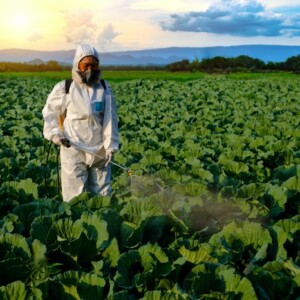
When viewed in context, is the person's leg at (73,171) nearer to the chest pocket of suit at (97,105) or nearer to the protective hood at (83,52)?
the chest pocket of suit at (97,105)

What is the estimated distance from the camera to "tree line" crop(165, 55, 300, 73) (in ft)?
210

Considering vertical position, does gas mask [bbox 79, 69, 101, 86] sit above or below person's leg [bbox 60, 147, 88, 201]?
above

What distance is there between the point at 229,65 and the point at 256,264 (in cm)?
6326

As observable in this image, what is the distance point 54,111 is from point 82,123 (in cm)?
30

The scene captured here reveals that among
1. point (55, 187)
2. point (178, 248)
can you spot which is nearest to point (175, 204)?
point (178, 248)

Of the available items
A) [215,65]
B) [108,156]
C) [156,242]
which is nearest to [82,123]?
[108,156]

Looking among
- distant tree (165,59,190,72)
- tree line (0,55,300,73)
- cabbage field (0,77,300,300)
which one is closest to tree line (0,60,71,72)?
tree line (0,55,300,73)

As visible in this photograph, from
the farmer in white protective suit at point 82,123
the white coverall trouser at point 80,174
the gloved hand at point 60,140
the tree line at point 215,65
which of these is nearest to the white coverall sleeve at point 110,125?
the farmer in white protective suit at point 82,123

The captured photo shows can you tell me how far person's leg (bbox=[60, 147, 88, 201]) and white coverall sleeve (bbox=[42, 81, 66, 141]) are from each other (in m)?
0.33

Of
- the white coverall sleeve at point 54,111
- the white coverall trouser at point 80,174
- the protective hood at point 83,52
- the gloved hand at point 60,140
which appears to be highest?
the protective hood at point 83,52

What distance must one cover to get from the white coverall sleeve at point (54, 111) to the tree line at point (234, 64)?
58.3m

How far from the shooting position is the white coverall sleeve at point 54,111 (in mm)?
5461

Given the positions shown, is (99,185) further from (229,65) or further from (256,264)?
(229,65)

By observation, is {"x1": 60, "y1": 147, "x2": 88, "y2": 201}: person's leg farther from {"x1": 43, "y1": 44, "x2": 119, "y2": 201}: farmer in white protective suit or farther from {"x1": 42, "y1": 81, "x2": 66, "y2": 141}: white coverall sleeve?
{"x1": 42, "y1": 81, "x2": 66, "y2": 141}: white coverall sleeve
